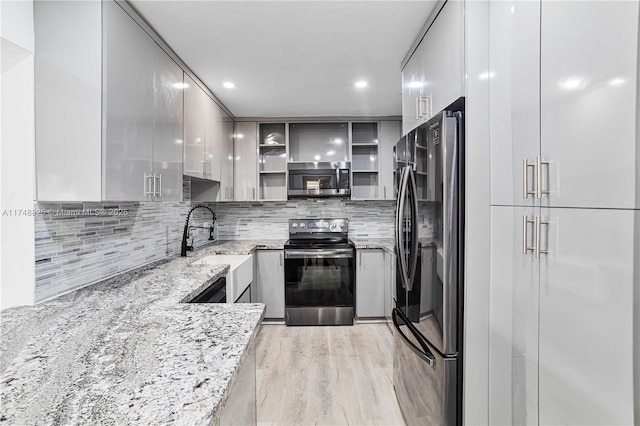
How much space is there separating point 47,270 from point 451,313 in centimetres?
187

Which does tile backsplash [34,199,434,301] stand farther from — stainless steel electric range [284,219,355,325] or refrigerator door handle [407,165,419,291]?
stainless steel electric range [284,219,355,325]

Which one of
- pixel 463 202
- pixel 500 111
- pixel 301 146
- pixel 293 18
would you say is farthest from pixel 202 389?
pixel 301 146

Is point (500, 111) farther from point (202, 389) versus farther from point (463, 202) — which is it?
point (202, 389)

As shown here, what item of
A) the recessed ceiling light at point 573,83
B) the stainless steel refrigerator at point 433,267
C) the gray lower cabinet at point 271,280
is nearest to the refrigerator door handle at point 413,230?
the stainless steel refrigerator at point 433,267

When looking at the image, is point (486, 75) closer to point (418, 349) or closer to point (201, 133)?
point (418, 349)

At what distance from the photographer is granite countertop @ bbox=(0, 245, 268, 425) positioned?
631mm

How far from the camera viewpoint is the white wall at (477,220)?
4.48 feet

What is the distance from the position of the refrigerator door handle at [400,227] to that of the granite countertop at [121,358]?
92cm

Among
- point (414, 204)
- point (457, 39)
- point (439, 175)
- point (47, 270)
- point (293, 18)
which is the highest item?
point (293, 18)

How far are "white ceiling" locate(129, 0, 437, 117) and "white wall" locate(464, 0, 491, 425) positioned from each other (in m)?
0.40

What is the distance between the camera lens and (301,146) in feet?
13.0

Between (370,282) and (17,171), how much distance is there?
298cm

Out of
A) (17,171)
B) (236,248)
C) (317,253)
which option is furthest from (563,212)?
(236,248)

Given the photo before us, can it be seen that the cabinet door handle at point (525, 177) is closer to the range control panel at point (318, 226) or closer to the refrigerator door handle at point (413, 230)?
the refrigerator door handle at point (413, 230)
